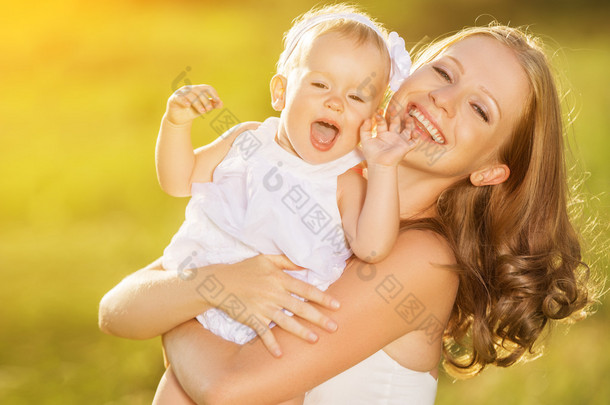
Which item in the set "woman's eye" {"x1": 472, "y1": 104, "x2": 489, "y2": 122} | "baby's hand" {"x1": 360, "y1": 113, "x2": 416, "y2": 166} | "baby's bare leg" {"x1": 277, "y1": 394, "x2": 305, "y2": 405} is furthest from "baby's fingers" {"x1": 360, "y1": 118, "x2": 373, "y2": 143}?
"baby's bare leg" {"x1": 277, "y1": 394, "x2": 305, "y2": 405}

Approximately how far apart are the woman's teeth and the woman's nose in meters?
0.05

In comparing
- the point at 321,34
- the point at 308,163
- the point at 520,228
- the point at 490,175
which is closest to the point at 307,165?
the point at 308,163

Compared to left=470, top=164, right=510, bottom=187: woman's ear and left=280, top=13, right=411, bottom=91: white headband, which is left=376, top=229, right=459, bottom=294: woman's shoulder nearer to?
left=470, top=164, right=510, bottom=187: woman's ear

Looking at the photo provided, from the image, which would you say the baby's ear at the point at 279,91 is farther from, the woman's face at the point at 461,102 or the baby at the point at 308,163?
the woman's face at the point at 461,102

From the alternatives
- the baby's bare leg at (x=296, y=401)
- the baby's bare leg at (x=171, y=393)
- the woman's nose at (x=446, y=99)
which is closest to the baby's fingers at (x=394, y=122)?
the woman's nose at (x=446, y=99)

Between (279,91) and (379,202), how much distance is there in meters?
0.46

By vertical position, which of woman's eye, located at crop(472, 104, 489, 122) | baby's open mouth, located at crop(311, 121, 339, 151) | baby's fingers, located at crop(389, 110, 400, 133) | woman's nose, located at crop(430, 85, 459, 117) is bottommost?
woman's eye, located at crop(472, 104, 489, 122)

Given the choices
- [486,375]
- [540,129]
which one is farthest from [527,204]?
[486,375]

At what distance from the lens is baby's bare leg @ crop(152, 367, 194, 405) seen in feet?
6.33

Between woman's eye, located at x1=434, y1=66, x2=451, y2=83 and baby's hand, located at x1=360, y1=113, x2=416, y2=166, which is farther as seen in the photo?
woman's eye, located at x1=434, y1=66, x2=451, y2=83

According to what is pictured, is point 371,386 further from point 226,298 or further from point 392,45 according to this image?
point 392,45

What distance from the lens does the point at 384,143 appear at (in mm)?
1773

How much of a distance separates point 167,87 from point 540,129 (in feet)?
18.8

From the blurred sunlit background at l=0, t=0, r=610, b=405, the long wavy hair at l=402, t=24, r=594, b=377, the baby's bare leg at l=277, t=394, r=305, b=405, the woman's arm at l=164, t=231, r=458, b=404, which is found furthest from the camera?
the blurred sunlit background at l=0, t=0, r=610, b=405
